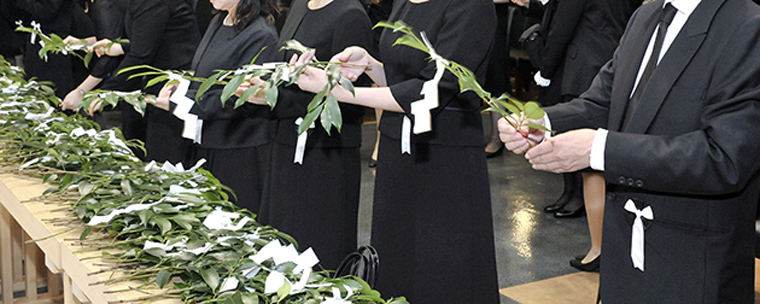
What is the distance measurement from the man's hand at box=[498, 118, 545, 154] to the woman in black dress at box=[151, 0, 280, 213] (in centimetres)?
146

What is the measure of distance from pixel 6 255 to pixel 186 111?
89 cm

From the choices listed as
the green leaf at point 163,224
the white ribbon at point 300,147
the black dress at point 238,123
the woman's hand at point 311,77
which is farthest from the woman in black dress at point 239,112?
the green leaf at point 163,224

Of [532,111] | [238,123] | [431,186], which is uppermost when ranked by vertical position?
[532,111]

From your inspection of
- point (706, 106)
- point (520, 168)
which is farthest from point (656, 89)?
point (520, 168)

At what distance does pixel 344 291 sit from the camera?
1.58 m

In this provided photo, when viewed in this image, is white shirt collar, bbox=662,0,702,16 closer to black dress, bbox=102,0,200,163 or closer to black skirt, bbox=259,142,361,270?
black skirt, bbox=259,142,361,270

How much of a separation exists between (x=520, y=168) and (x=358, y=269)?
4.59 meters

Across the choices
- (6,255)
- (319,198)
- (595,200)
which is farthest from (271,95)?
(595,200)

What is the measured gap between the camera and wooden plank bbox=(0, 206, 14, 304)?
3.11 meters

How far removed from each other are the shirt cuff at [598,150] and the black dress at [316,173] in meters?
1.24

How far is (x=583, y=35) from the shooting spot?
4.26 m

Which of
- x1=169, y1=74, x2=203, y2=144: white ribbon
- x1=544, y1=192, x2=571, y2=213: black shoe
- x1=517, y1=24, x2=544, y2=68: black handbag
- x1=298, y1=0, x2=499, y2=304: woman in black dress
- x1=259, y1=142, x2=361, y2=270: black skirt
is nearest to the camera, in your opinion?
x1=298, y1=0, x2=499, y2=304: woman in black dress

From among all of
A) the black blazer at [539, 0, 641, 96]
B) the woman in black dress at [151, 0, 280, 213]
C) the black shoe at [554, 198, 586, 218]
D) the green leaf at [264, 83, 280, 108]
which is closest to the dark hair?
the woman in black dress at [151, 0, 280, 213]

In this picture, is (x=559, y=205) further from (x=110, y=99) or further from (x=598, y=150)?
(x=598, y=150)
